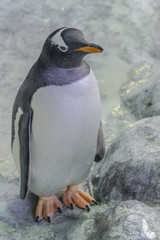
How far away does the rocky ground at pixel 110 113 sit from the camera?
204 centimetres

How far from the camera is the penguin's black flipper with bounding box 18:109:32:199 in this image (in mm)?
1958

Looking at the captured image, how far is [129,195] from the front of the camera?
2.15 metres

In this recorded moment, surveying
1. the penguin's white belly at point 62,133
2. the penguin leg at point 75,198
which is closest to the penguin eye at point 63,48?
the penguin's white belly at point 62,133

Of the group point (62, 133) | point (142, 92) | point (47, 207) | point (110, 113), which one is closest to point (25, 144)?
point (62, 133)

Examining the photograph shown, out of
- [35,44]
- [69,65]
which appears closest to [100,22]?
[35,44]

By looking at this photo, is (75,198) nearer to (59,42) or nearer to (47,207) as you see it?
(47,207)

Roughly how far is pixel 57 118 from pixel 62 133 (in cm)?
9

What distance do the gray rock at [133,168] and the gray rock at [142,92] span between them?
2.18 ft

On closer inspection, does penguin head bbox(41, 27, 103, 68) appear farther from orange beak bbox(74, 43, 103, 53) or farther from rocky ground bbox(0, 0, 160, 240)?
rocky ground bbox(0, 0, 160, 240)

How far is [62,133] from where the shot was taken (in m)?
1.94

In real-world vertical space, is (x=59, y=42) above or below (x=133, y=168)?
above

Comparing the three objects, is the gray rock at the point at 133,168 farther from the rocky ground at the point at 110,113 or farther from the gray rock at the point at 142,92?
the gray rock at the point at 142,92

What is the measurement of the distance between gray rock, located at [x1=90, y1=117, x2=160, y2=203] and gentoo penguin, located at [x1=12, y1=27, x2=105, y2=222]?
0.59 feet

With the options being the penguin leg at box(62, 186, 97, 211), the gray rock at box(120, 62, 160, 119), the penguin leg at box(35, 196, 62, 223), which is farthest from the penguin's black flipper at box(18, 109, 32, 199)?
the gray rock at box(120, 62, 160, 119)
